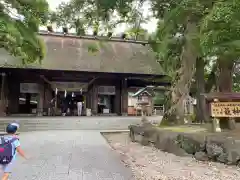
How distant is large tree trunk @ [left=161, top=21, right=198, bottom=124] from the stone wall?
1902 millimetres

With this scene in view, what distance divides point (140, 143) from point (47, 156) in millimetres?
4721

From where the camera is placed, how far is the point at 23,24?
32.7ft

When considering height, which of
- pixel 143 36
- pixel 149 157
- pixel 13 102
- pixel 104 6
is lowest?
pixel 149 157

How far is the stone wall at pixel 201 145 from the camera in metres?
7.03

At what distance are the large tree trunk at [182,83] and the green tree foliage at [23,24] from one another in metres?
6.16

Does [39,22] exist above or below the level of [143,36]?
below

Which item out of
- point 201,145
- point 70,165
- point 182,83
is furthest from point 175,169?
point 182,83

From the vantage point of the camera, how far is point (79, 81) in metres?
22.8

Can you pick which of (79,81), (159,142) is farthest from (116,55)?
(159,142)

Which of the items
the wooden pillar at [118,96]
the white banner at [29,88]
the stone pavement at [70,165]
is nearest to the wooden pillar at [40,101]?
the white banner at [29,88]

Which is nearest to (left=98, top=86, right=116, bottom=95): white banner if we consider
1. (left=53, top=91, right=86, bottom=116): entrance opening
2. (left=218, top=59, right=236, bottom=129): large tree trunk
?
(left=53, top=91, right=86, bottom=116): entrance opening

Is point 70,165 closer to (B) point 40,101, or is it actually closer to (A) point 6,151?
(A) point 6,151

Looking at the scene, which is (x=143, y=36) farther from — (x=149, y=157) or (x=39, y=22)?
(x=149, y=157)

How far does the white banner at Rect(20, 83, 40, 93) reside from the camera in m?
21.5
